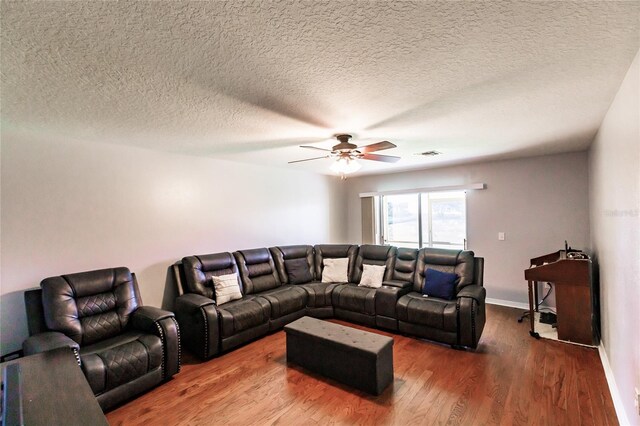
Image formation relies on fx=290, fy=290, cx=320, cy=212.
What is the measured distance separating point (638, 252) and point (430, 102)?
5.16 feet

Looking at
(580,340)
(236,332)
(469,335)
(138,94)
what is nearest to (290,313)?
(236,332)

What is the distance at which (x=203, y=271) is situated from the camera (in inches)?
150

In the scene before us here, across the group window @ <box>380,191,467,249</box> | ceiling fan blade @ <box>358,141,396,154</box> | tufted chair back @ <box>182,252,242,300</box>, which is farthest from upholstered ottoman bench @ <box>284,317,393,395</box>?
window @ <box>380,191,467,249</box>

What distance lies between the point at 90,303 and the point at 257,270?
6.66 ft

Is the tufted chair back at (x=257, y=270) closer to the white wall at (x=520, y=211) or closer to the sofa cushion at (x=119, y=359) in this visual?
the sofa cushion at (x=119, y=359)

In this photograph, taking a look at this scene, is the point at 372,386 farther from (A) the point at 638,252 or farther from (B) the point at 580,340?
(B) the point at 580,340

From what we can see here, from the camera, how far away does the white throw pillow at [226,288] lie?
371cm

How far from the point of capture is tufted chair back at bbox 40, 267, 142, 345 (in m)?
2.61

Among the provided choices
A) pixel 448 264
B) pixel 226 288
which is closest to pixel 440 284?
pixel 448 264

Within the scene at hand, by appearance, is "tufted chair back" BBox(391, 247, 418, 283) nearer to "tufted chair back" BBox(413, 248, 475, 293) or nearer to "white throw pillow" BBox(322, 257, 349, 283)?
"tufted chair back" BBox(413, 248, 475, 293)

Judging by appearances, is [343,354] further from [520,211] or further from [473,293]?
[520,211]

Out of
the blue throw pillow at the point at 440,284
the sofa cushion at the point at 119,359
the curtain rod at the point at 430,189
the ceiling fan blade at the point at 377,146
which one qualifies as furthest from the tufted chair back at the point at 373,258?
the sofa cushion at the point at 119,359

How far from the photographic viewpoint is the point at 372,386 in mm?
2512

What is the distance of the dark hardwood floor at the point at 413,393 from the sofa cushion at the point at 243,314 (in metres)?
0.30
